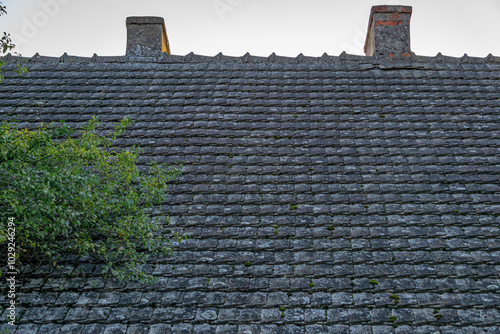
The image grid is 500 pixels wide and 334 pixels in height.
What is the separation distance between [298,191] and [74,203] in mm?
2401

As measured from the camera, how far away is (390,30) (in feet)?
28.0

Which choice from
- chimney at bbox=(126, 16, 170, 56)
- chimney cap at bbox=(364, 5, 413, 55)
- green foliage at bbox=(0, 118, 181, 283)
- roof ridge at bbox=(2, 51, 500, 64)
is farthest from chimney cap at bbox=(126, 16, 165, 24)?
green foliage at bbox=(0, 118, 181, 283)

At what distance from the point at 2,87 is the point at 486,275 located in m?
6.93

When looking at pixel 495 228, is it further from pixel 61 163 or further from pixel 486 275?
pixel 61 163

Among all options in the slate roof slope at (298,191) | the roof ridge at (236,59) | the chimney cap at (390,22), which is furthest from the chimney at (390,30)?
the slate roof slope at (298,191)

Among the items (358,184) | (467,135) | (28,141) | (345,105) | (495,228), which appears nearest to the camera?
(28,141)

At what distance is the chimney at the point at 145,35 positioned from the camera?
8.73 meters

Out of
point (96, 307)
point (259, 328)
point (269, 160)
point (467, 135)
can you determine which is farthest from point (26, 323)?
point (467, 135)

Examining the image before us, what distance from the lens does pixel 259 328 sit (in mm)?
4086

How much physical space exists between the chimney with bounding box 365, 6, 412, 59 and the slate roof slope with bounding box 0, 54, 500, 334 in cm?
66

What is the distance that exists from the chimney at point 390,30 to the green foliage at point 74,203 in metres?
5.07

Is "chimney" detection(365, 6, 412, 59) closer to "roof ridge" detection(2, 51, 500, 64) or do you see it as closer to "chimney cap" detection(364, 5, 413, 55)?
"chimney cap" detection(364, 5, 413, 55)

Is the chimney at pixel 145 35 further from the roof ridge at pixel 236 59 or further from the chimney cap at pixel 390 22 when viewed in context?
the chimney cap at pixel 390 22

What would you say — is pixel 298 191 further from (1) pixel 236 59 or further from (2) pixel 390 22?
(2) pixel 390 22
